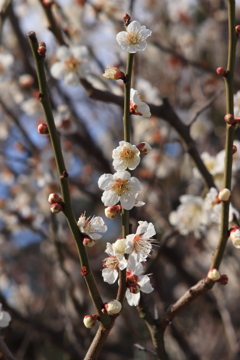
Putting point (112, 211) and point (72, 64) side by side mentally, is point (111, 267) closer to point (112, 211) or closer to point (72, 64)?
point (112, 211)

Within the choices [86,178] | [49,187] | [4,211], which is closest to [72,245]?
[86,178]

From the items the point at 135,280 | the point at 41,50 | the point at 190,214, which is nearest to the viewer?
the point at 41,50

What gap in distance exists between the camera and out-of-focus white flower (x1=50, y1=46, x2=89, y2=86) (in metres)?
2.23

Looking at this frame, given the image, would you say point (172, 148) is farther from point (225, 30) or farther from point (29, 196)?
point (29, 196)

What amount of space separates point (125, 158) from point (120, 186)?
0.07 m

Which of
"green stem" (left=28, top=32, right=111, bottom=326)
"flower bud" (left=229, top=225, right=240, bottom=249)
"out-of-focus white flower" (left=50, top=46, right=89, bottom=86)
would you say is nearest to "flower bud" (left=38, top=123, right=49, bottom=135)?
"green stem" (left=28, top=32, right=111, bottom=326)

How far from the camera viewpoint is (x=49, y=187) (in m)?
2.91

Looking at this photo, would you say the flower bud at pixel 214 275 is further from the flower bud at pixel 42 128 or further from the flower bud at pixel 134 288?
the flower bud at pixel 42 128

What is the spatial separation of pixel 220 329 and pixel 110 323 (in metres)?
3.56

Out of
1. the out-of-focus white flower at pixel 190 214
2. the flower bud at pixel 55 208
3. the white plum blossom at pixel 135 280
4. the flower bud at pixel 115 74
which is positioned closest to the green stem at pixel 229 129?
the white plum blossom at pixel 135 280

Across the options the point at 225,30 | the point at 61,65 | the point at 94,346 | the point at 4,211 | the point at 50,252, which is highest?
the point at 225,30

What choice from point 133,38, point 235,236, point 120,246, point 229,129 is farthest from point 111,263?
point 133,38

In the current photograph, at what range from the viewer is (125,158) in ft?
3.61

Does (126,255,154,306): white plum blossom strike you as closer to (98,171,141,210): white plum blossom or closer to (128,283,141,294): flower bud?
(128,283,141,294): flower bud
